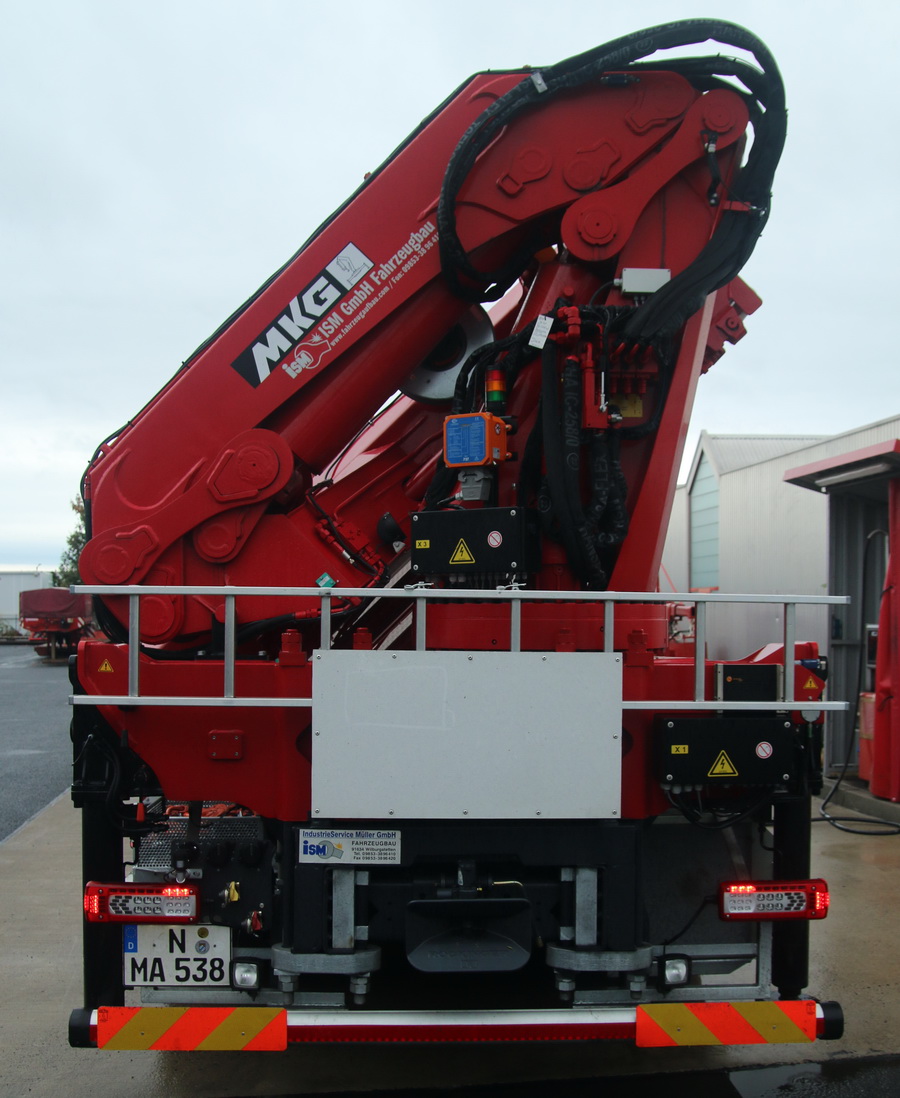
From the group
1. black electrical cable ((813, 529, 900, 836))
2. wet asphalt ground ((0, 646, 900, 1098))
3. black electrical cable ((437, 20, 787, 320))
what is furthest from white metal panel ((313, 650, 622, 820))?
black electrical cable ((813, 529, 900, 836))

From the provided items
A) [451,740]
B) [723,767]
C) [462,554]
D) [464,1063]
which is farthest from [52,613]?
[723,767]

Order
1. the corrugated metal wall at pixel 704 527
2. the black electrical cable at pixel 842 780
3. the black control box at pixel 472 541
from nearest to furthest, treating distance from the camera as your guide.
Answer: the black control box at pixel 472 541 < the black electrical cable at pixel 842 780 < the corrugated metal wall at pixel 704 527

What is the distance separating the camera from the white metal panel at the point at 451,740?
259 centimetres

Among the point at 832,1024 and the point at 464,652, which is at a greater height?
the point at 464,652

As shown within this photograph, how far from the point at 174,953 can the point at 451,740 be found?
1167 millimetres

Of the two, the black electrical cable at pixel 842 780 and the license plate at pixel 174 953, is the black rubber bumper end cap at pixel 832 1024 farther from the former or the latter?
the black electrical cable at pixel 842 780

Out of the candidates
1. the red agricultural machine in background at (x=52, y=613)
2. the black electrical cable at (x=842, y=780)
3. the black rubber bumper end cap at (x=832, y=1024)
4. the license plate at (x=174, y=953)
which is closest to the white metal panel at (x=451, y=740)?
the license plate at (x=174, y=953)

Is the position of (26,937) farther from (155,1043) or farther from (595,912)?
(595,912)

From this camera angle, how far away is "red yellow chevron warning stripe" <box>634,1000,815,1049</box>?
102 inches

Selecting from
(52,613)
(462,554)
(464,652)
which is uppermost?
(462,554)

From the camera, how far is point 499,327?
3.94m

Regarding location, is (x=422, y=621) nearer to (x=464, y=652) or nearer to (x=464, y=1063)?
(x=464, y=652)

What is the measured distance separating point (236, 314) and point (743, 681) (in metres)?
2.31

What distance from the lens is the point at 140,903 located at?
2738 millimetres
